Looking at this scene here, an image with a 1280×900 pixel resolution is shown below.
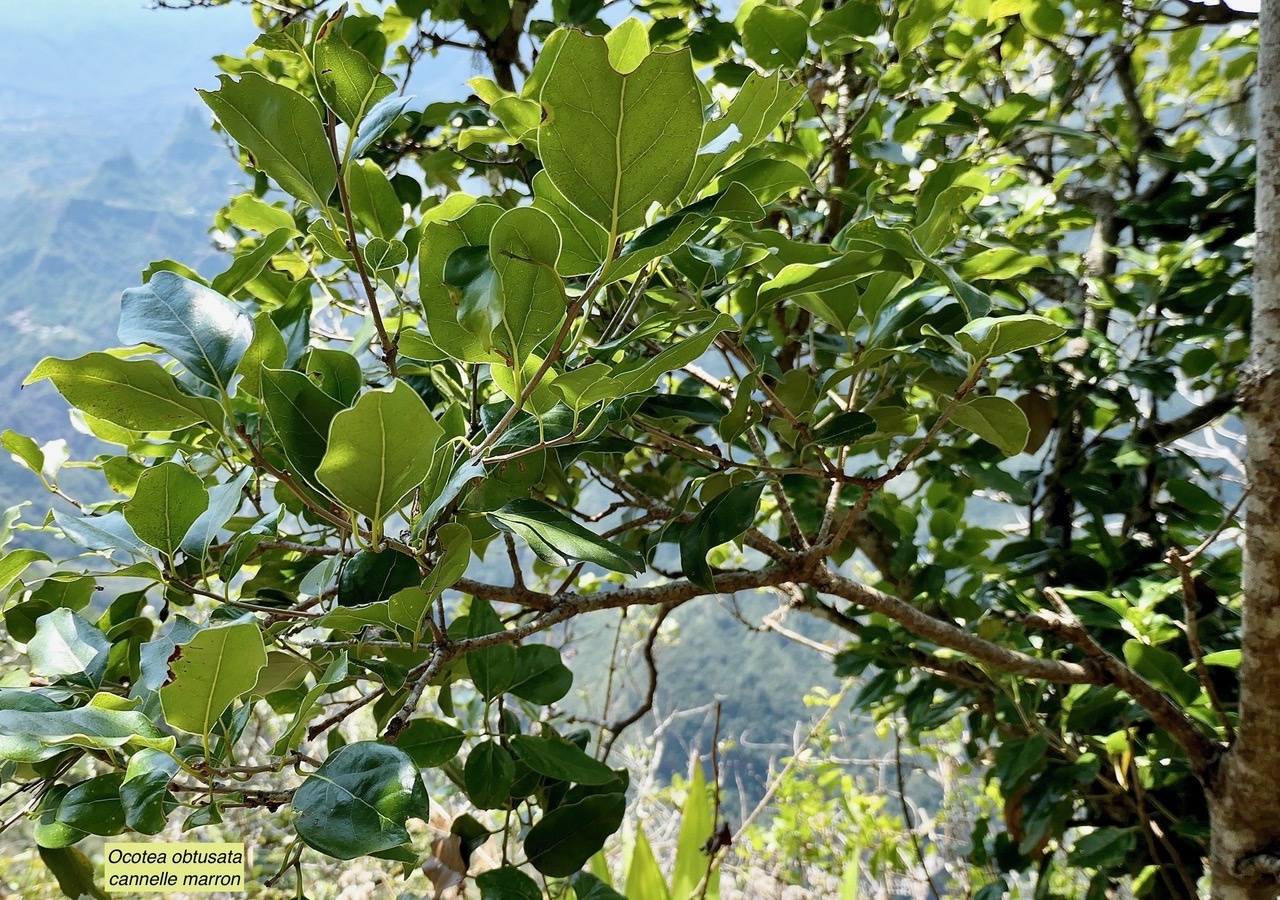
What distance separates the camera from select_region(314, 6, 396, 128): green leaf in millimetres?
351

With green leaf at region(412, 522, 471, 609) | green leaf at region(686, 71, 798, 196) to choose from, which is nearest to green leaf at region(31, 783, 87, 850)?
green leaf at region(412, 522, 471, 609)

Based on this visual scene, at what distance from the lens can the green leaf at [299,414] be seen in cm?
34

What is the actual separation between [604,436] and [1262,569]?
52 centimetres

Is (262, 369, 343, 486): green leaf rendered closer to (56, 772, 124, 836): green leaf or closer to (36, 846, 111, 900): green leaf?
(56, 772, 124, 836): green leaf

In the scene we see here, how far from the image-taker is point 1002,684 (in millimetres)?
873

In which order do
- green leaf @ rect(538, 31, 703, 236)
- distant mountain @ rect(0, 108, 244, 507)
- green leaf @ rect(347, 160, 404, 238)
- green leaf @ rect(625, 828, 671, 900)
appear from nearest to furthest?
green leaf @ rect(538, 31, 703, 236), green leaf @ rect(347, 160, 404, 238), green leaf @ rect(625, 828, 671, 900), distant mountain @ rect(0, 108, 244, 507)

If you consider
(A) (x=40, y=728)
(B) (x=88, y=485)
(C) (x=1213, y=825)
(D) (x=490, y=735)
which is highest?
(A) (x=40, y=728)

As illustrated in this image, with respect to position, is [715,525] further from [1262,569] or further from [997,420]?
[1262,569]

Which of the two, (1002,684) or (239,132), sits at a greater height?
(239,132)

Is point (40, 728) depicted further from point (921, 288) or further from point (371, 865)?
point (371, 865)

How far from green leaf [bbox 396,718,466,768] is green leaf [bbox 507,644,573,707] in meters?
0.05

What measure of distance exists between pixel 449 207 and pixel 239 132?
14 centimetres

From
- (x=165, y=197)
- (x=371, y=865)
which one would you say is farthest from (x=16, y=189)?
(x=371, y=865)

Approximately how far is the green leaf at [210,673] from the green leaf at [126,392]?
0.32 ft
